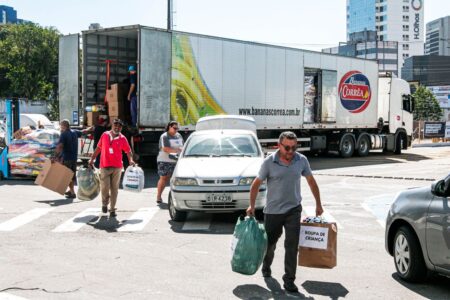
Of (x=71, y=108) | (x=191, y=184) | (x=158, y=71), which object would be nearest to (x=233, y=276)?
(x=191, y=184)

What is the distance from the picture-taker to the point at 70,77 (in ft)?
63.7

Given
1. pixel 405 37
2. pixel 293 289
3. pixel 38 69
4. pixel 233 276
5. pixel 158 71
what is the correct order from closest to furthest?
1. pixel 293 289
2. pixel 233 276
3. pixel 158 71
4. pixel 38 69
5. pixel 405 37

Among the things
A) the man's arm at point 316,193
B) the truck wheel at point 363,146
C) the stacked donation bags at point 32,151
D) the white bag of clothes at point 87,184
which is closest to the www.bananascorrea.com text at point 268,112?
the truck wheel at point 363,146

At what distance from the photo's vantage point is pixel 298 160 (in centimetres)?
640

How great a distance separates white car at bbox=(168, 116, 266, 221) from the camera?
992 centimetres

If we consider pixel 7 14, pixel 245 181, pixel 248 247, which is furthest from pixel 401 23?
pixel 248 247

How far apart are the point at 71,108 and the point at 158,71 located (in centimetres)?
338

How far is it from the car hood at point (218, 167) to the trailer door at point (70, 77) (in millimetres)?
9312

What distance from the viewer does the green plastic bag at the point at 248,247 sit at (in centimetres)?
624

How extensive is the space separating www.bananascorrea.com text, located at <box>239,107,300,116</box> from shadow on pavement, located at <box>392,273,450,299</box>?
15.0 meters

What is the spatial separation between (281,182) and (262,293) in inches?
43.0

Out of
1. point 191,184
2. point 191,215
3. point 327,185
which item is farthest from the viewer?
point 327,185

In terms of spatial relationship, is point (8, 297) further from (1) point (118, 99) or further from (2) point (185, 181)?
(1) point (118, 99)

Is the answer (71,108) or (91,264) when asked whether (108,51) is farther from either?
(91,264)
